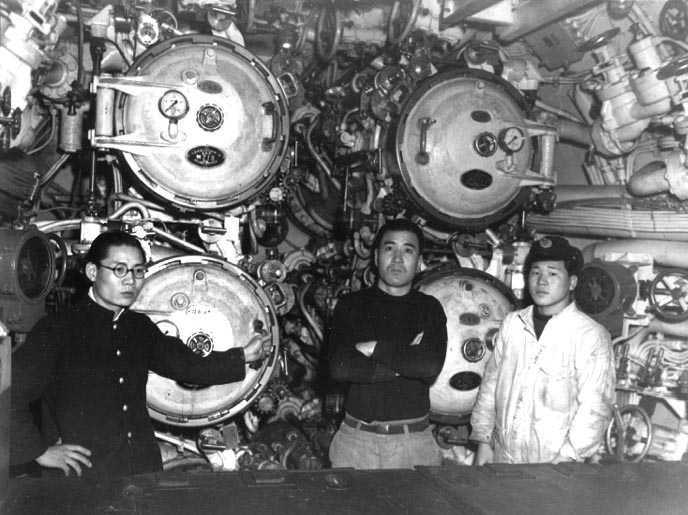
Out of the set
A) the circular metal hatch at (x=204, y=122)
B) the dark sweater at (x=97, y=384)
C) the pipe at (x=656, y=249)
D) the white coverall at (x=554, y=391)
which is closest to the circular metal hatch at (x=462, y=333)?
the pipe at (x=656, y=249)

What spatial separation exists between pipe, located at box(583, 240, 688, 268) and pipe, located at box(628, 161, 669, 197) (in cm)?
38

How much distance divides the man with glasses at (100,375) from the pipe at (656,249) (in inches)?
138

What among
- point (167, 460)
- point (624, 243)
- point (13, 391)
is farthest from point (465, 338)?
point (13, 391)

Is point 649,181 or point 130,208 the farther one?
point 649,181

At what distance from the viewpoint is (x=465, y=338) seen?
526cm

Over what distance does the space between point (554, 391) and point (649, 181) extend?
7.49ft

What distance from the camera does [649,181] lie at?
5410 millimetres

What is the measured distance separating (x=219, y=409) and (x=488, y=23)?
3627 mm

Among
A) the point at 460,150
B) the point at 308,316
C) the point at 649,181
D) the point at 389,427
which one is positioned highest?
the point at 460,150

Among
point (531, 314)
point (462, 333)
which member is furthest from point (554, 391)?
point (462, 333)

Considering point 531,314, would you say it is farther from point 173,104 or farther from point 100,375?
point 173,104

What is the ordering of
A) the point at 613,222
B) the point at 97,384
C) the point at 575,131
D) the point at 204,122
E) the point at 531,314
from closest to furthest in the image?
the point at 97,384, the point at 531,314, the point at 204,122, the point at 613,222, the point at 575,131

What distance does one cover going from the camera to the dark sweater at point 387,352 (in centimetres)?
382

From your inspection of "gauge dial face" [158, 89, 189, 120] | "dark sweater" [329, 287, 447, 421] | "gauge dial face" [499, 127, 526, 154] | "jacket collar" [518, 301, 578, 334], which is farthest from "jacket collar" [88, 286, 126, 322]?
"gauge dial face" [499, 127, 526, 154]
